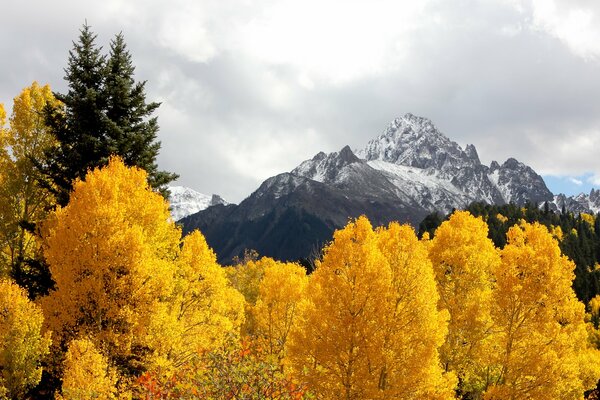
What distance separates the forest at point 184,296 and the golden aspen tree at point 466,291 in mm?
98

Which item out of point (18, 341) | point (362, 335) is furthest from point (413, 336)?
point (18, 341)

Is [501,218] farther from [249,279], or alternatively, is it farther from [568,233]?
[249,279]

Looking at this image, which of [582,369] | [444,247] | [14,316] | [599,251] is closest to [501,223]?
[599,251]

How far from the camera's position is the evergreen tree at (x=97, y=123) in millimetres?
23297

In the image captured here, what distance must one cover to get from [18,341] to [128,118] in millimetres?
12690

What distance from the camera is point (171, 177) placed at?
88.0 feet

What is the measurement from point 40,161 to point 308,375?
20234 millimetres

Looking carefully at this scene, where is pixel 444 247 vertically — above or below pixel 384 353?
above

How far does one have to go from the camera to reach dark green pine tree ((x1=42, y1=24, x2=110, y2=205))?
76.1ft

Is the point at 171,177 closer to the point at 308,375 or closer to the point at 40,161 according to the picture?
the point at 40,161

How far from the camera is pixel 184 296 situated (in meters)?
25.4

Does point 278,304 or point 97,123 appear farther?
point 278,304

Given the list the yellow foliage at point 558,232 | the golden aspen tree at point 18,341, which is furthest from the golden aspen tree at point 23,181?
the yellow foliage at point 558,232

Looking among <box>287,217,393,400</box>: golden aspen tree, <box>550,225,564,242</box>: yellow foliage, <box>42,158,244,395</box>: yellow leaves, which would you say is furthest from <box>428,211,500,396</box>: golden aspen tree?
<box>550,225,564,242</box>: yellow foliage
